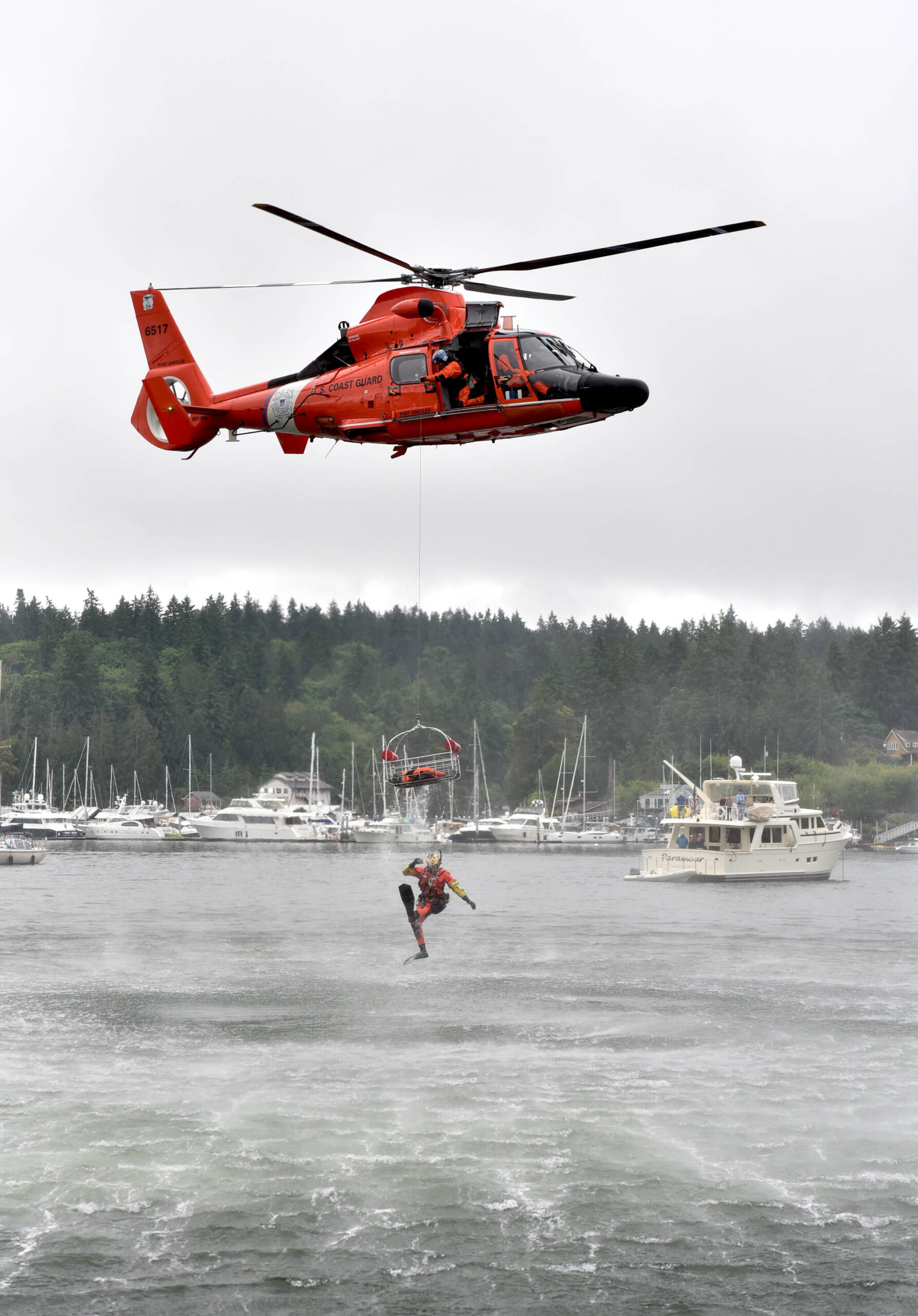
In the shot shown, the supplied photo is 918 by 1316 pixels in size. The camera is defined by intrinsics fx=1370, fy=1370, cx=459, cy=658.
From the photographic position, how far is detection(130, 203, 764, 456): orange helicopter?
20.8m

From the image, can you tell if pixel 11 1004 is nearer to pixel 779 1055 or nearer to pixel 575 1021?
pixel 575 1021

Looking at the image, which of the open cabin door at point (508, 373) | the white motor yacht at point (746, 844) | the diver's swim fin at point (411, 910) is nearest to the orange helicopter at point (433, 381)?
the open cabin door at point (508, 373)

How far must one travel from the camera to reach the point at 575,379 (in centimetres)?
2078

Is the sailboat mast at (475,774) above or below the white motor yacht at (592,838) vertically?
above

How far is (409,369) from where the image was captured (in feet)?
72.1

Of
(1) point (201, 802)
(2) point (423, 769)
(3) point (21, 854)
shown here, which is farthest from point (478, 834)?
(2) point (423, 769)

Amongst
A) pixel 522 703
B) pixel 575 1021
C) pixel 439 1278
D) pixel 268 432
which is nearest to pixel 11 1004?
pixel 575 1021

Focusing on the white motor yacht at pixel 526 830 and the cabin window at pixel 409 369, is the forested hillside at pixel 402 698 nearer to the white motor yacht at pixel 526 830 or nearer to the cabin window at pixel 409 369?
the white motor yacht at pixel 526 830

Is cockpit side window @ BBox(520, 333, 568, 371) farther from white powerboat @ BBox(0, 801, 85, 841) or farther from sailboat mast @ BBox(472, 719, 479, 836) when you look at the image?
white powerboat @ BBox(0, 801, 85, 841)

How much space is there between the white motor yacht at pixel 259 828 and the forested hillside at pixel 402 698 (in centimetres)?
1445

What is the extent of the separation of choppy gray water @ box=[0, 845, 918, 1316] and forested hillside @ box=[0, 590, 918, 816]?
87027mm

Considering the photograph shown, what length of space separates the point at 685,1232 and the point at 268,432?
14.8 metres

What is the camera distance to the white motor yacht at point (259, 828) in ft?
395

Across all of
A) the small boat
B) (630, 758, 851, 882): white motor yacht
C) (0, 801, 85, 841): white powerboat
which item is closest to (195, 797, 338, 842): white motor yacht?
(0, 801, 85, 841): white powerboat
